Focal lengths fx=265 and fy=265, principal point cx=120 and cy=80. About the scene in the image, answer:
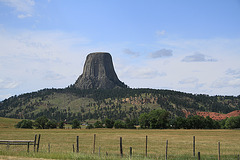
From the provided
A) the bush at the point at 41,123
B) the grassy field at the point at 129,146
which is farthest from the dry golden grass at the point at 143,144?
the bush at the point at 41,123

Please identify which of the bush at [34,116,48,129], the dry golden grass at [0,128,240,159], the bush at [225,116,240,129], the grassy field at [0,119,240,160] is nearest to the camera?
the grassy field at [0,119,240,160]

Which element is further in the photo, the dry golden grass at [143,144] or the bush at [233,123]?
the bush at [233,123]

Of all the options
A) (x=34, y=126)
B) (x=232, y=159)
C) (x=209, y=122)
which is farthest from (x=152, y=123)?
(x=232, y=159)

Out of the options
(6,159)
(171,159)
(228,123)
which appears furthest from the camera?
(228,123)

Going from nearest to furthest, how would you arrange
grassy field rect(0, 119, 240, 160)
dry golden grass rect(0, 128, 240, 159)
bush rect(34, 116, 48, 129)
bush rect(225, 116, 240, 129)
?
grassy field rect(0, 119, 240, 160) → dry golden grass rect(0, 128, 240, 159) → bush rect(225, 116, 240, 129) → bush rect(34, 116, 48, 129)

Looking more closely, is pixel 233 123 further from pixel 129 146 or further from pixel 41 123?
pixel 129 146

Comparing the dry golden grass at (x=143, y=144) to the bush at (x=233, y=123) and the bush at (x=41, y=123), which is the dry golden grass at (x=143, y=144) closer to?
the bush at (x=41, y=123)

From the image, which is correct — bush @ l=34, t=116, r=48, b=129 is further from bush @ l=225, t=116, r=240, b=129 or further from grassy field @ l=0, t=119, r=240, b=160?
bush @ l=225, t=116, r=240, b=129

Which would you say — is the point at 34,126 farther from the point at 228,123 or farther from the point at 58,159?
the point at 58,159

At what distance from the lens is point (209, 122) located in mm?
133000

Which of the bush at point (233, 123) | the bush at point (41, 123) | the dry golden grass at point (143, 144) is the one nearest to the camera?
the dry golden grass at point (143, 144)

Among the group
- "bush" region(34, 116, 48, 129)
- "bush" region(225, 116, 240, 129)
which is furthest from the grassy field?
"bush" region(225, 116, 240, 129)

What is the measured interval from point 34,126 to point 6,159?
116232 millimetres

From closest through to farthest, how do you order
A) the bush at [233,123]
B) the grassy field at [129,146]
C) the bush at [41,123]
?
the grassy field at [129,146] < the bush at [233,123] < the bush at [41,123]
